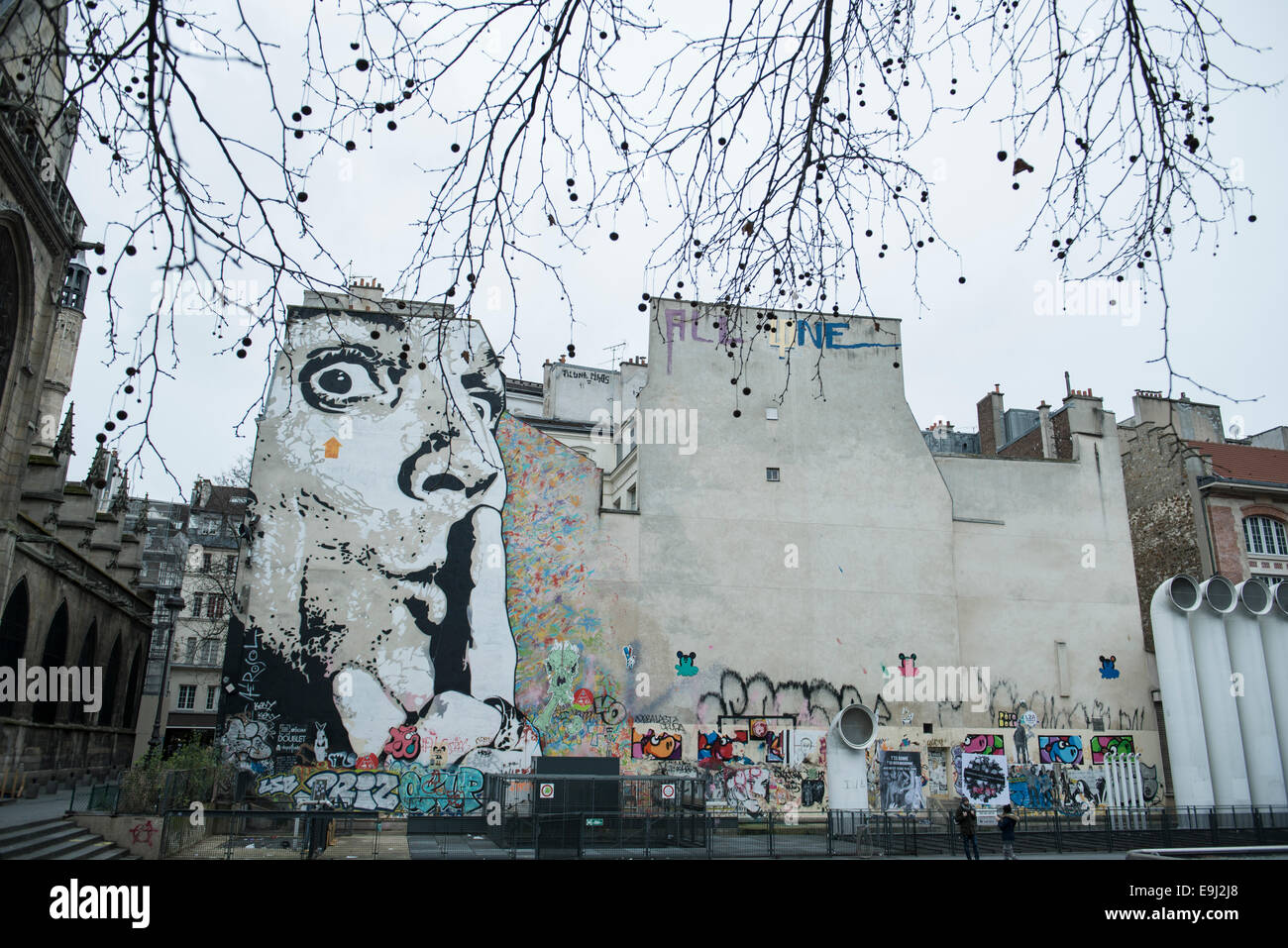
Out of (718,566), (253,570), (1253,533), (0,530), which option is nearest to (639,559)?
(718,566)

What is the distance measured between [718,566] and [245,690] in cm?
1424

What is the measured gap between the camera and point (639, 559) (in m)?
27.9

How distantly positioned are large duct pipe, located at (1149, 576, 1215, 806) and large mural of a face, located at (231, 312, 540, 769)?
65.1 ft

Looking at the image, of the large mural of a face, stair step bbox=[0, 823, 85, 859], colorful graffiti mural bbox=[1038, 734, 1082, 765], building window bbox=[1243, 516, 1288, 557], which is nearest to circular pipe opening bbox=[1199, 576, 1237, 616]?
building window bbox=[1243, 516, 1288, 557]

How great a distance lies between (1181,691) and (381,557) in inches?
986

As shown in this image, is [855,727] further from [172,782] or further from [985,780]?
[172,782]

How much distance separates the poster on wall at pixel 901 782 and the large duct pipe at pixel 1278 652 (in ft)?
39.1

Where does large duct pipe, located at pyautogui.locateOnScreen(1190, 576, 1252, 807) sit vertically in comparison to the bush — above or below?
above

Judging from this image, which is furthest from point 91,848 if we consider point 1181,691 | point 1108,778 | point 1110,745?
point 1181,691

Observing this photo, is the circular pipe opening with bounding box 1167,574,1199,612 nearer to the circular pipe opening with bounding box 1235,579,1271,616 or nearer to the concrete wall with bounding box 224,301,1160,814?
the circular pipe opening with bounding box 1235,579,1271,616

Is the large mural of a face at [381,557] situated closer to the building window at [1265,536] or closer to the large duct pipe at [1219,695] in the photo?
the large duct pipe at [1219,695]

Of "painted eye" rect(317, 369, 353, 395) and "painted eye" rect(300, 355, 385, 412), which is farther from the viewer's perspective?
"painted eye" rect(317, 369, 353, 395)

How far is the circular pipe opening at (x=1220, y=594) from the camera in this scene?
28.2m

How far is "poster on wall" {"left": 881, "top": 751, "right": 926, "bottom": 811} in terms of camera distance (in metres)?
27.1
